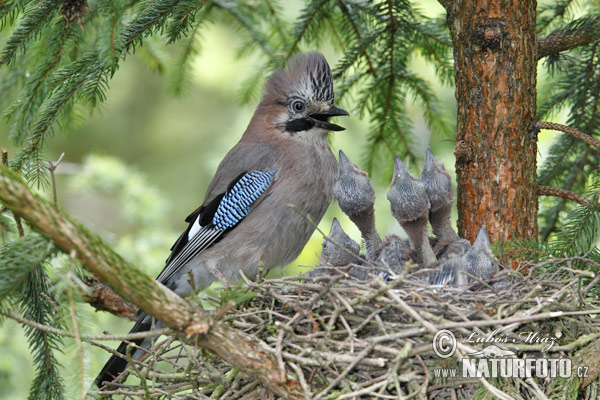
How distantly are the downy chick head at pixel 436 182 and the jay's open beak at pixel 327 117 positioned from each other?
67cm

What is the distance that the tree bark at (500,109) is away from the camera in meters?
2.90

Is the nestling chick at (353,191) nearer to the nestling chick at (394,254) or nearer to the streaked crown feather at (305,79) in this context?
the nestling chick at (394,254)

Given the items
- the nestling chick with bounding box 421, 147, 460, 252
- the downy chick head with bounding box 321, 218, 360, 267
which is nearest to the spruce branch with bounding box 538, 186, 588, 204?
the nestling chick with bounding box 421, 147, 460, 252

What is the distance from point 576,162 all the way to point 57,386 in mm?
2653

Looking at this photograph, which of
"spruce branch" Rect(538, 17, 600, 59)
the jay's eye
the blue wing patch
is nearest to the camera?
"spruce branch" Rect(538, 17, 600, 59)

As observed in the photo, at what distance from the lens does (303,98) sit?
12.3 ft

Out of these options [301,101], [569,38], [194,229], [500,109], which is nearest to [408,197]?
[500,109]

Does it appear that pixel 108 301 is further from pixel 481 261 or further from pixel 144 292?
pixel 481 261

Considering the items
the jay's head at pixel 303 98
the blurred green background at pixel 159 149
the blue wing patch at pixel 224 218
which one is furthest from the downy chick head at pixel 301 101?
the blurred green background at pixel 159 149

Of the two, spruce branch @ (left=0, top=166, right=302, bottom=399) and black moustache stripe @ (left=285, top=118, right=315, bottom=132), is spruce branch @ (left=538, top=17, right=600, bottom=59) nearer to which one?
black moustache stripe @ (left=285, top=118, right=315, bottom=132)

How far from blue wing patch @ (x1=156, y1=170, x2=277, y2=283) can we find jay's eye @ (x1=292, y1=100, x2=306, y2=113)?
15.0 inches

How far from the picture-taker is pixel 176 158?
8070 millimetres

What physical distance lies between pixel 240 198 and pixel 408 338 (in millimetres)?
1509

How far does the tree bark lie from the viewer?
114 inches
